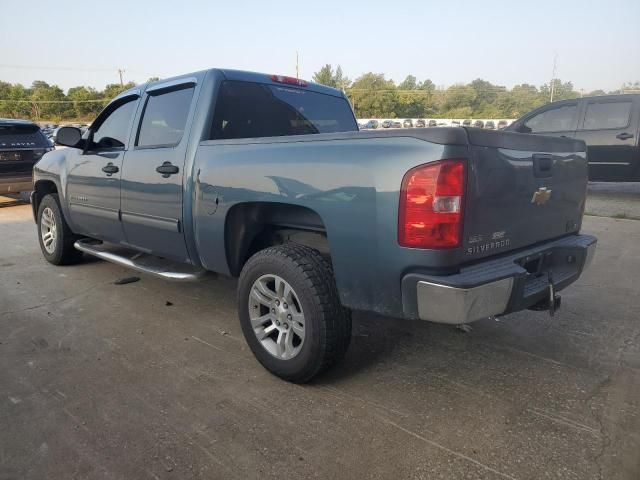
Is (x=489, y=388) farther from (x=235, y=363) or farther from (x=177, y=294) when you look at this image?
(x=177, y=294)

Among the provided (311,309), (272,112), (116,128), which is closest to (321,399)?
(311,309)

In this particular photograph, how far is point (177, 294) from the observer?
4344 millimetres

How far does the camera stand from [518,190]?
97.1 inches

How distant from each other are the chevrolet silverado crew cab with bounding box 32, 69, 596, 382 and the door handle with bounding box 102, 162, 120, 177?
0.01 m

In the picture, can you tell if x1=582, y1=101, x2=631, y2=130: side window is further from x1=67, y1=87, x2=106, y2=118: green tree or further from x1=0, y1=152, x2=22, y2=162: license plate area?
x1=67, y1=87, x2=106, y2=118: green tree

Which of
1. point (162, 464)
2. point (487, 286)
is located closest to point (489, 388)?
point (487, 286)

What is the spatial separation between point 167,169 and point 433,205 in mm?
2029

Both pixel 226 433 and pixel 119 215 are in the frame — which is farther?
pixel 119 215

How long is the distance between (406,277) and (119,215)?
2768 millimetres

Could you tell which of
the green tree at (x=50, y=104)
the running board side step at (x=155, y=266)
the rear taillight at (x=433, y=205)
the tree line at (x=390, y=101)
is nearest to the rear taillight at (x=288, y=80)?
the running board side step at (x=155, y=266)

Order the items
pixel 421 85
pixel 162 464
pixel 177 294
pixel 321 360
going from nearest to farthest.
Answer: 1. pixel 162 464
2. pixel 321 360
3. pixel 177 294
4. pixel 421 85

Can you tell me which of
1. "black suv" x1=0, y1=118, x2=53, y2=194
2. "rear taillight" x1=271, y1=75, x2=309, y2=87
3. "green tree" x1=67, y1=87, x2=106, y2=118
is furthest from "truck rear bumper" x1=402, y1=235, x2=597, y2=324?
"green tree" x1=67, y1=87, x2=106, y2=118

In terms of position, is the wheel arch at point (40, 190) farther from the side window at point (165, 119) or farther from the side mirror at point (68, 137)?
the side window at point (165, 119)

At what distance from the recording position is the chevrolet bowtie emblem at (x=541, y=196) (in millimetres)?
2606
